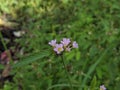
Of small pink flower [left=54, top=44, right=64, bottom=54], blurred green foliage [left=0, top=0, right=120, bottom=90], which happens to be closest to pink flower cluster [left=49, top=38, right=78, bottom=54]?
small pink flower [left=54, top=44, right=64, bottom=54]

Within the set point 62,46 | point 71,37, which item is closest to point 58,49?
point 62,46

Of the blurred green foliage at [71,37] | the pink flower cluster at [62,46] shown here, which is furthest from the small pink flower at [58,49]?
the blurred green foliage at [71,37]

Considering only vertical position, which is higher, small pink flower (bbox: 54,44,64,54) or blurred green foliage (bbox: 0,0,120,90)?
small pink flower (bbox: 54,44,64,54)

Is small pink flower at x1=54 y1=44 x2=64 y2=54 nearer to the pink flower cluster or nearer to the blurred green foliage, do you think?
the pink flower cluster

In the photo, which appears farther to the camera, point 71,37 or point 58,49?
point 71,37

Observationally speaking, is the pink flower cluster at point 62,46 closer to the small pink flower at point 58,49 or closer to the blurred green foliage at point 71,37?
the small pink flower at point 58,49

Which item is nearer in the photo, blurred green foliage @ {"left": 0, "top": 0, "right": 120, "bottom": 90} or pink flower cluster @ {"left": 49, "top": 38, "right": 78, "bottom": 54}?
pink flower cluster @ {"left": 49, "top": 38, "right": 78, "bottom": 54}

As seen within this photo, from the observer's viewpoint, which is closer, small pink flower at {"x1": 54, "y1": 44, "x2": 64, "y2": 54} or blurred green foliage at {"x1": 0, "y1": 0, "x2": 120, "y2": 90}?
small pink flower at {"x1": 54, "y1": 44, "x2": 64, "y2": 54}

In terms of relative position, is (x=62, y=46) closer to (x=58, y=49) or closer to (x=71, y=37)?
(x=58, y=49)

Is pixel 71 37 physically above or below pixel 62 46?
below
